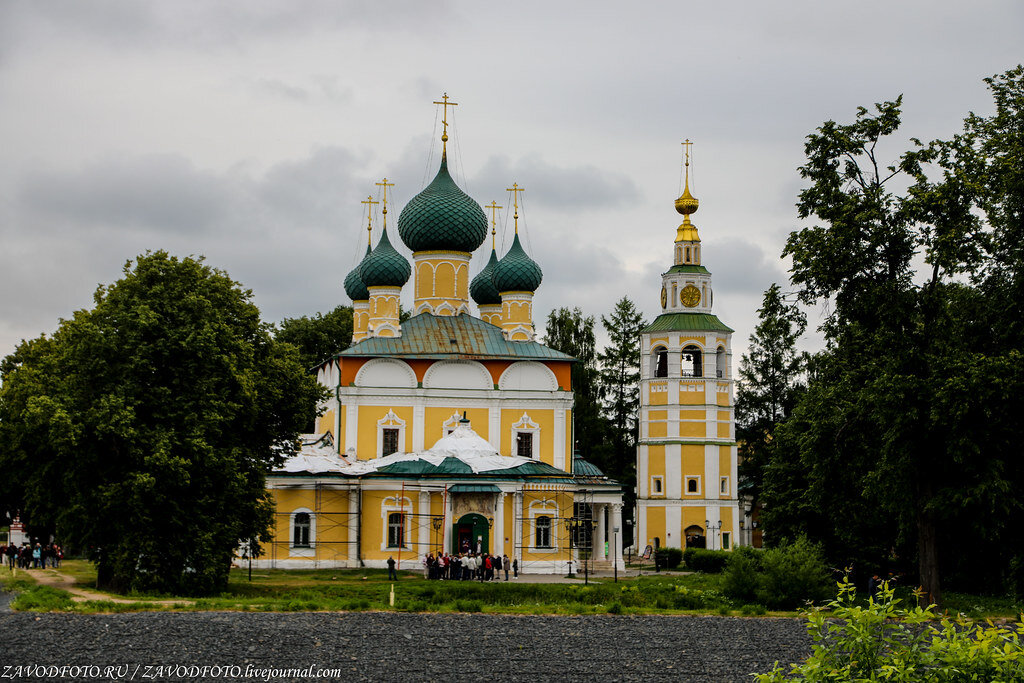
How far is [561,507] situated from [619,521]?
314 centimetres

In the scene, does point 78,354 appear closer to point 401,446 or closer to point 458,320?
point 401,446

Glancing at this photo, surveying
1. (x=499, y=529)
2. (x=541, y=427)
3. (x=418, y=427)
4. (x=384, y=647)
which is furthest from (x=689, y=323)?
(x=384, y=647)

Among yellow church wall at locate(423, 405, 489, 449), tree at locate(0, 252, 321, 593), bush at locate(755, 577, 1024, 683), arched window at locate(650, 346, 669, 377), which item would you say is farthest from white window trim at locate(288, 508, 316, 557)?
bush at locate(755, 577, 1024, 683)

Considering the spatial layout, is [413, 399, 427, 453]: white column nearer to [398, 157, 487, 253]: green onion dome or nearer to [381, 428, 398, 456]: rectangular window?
[381, 428, 398, 456]: rectangular window

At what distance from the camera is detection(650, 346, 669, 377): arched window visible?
48.5m

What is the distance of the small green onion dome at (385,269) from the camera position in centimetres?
4241

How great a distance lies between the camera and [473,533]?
35688 millimetres

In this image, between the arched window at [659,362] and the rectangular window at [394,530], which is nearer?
the rectangular window at [394,530]

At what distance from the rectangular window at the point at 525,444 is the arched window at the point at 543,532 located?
4.79 metres

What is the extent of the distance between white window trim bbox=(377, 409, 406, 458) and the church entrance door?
5121mm

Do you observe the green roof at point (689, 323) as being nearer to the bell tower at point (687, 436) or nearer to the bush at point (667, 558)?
the bell tower at point (687, 436)

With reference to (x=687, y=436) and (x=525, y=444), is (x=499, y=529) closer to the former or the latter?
(x=525, y=444)

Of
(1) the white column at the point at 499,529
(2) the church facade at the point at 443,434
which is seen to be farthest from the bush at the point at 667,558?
(1) the white column at the point at 499,529

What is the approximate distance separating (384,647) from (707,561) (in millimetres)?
23264
